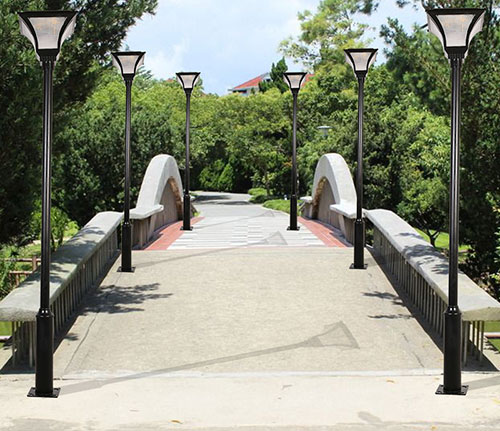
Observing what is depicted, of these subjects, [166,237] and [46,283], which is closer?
[46,283]

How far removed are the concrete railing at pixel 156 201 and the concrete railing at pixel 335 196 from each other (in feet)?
14.2

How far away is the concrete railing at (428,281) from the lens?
912cm

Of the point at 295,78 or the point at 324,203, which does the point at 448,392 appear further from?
the point at 324,203

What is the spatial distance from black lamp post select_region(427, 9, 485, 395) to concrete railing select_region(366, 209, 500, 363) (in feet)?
2.75

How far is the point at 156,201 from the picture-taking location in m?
20.3

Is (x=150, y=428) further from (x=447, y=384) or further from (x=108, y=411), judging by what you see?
(x=447, y=384)

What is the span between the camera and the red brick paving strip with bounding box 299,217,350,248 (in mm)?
18234

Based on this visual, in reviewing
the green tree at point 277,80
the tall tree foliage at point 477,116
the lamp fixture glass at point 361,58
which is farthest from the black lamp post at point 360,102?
the green tree at point 277,80

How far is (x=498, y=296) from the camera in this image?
1346cm

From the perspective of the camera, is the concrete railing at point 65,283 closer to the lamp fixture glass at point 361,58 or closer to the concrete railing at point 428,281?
the concrete railing at point 428,281

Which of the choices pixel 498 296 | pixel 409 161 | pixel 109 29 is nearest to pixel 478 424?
pixel 498 296

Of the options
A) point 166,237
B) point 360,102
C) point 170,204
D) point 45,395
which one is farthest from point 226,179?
point 45,395

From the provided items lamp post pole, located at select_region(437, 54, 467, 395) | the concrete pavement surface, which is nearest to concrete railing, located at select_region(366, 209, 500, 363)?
lamp post pole, located at select_region(437, 54, 467, 395)

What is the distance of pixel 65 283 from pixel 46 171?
2.70 m
